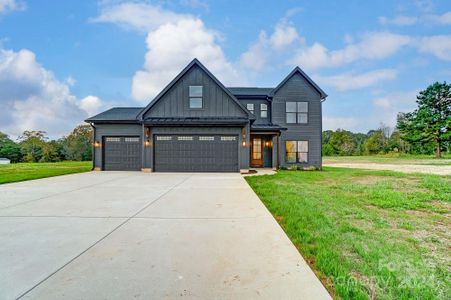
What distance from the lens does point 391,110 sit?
45.2 m

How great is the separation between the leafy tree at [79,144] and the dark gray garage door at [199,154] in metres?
26.7

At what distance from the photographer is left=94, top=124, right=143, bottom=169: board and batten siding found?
1445cm

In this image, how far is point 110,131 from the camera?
47.7ft

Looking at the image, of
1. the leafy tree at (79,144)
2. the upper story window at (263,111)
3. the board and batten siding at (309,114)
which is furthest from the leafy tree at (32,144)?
the board and batten siding at (309,114)

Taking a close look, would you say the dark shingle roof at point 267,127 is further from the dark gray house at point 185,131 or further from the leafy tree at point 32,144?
the leafy tree at point 32,144

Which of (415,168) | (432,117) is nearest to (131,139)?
(415,168)

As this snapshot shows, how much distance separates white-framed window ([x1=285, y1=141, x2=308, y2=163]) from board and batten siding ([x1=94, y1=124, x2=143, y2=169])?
10193mm

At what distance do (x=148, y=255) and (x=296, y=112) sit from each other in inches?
605

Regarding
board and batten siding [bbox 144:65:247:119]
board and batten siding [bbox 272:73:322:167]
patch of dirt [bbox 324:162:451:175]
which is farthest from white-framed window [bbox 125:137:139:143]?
patch of dirt [bbox 324:162:451:175]

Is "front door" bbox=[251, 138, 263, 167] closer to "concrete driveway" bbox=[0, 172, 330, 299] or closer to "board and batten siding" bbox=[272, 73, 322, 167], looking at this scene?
"board and batten siding" bbox=[272, 73, 322, 167]

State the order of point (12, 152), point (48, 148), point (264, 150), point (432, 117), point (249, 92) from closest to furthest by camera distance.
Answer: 1. point (264, 150)
2. point (249, 92)
3. point (432, 117)
4. point (48, 148)
5. point (12, 152)

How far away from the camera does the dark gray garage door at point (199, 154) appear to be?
43.7ft

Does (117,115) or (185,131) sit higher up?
(117,115)

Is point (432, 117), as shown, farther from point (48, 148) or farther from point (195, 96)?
point (48, 148)
